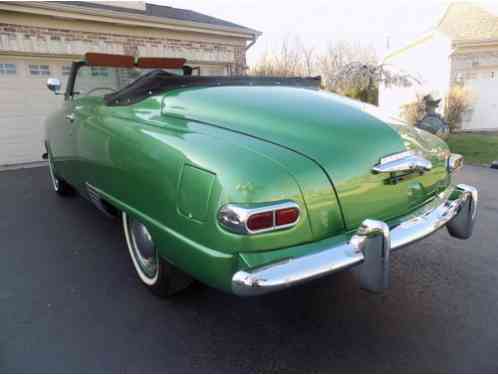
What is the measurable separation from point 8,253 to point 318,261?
2983mm

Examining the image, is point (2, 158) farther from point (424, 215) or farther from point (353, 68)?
point (353, 68)

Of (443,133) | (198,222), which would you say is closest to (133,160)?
(198,222)

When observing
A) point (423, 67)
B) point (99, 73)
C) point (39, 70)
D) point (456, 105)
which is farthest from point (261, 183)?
point (423, 67)

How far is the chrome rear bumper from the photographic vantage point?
1.49m

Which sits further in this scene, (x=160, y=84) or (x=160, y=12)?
(x=160, y=12)

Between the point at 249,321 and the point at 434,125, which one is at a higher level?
the point at 434,125

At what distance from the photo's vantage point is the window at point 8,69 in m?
7.00

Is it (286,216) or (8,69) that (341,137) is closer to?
(286,216)

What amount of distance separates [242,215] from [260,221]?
86 mm

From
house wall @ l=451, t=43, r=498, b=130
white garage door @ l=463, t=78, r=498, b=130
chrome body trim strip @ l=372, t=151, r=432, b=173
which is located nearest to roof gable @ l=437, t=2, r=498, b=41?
house wall @ l=451, t=43, r=498, b=130

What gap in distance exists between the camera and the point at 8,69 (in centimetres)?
707

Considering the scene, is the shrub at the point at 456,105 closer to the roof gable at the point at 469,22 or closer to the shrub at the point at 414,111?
the shrub at the point at 414,111

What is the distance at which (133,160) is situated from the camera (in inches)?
84.2

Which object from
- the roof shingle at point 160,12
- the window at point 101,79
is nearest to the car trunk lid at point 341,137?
the window at point 101,79
